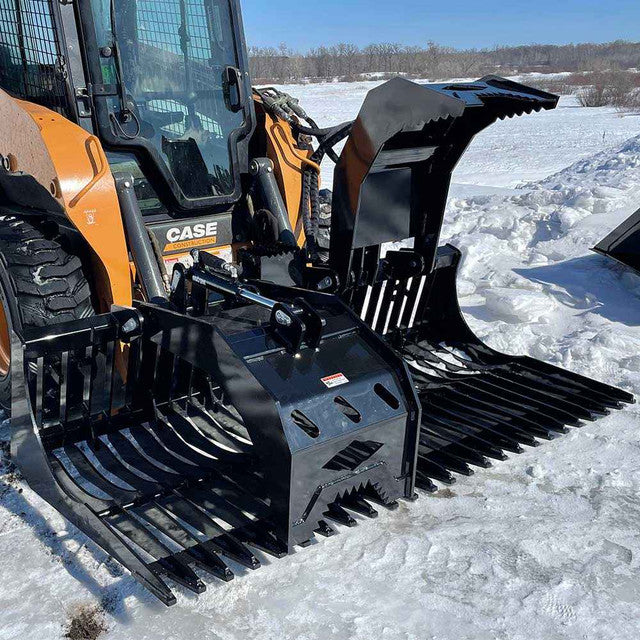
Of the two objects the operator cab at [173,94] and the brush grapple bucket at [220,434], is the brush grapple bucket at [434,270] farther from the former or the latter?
the operator cab at [173,94]

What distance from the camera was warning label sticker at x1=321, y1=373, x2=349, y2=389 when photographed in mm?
2744

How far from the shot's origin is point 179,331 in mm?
2945

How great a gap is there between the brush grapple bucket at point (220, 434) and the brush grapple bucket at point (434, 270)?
0.52 meters

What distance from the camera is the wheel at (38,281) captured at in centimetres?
329

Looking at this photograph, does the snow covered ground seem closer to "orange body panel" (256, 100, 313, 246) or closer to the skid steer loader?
the skid steer loader

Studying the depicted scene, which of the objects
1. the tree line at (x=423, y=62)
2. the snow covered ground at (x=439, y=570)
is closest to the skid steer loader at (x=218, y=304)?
the snow covered ground at (x=439, y=570)

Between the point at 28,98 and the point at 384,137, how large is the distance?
2.13m

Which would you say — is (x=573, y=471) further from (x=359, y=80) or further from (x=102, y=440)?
(x=359, y=80)

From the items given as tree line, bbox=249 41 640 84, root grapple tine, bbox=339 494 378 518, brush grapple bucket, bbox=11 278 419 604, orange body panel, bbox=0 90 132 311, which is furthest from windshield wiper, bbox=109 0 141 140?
tree line, bbox=249 41 640 84

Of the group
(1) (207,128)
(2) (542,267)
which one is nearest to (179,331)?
(1) (207,128)

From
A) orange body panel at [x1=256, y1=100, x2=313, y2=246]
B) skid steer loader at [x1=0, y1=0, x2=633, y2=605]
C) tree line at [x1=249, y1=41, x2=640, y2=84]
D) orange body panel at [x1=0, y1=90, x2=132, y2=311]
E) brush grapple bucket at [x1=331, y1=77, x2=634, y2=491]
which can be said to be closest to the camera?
skid steer loader at [x1=0, y1=0, x2=633, y2=605]

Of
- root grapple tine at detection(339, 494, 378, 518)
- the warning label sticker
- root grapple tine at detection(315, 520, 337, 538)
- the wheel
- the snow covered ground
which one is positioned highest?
the wheel

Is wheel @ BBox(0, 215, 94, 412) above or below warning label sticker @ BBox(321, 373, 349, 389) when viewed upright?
above

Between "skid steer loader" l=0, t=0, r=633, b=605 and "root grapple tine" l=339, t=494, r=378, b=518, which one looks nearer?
"skid steer loader" l=0, t=0, r=633, b=605
